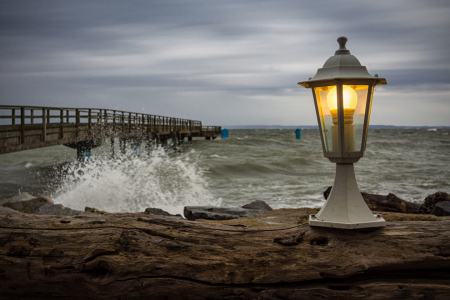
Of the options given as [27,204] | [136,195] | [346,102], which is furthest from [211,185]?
[346,102]

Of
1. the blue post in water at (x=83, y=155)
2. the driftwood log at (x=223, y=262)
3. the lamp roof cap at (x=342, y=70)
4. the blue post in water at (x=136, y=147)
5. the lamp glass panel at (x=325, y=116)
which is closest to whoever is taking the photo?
the driftwood log at (x=223, y=262)

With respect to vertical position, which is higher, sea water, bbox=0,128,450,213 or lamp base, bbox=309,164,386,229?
lamp base, bbox=309,164,386,229

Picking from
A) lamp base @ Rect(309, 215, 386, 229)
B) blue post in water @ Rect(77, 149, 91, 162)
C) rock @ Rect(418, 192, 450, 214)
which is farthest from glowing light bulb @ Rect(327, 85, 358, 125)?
blue post in water @ Rect(77, 149, 91, 162)

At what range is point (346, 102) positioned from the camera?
230cm

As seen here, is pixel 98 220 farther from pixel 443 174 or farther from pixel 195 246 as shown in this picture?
pixel 443 174

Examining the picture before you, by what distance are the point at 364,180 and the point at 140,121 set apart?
17.6 meters

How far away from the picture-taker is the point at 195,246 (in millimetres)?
2312

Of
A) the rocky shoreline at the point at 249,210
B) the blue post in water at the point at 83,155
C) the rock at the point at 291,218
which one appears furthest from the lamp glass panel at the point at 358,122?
the blue post in water at the point at 83,155

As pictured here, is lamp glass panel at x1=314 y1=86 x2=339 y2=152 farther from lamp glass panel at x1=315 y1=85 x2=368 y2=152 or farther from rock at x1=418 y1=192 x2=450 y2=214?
rock at x1=418 y1=192 x2=450 y2=214

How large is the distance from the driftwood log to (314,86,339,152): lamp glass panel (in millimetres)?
588

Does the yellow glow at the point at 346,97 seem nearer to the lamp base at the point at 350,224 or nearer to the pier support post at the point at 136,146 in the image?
the lamp base at the point at 350,224

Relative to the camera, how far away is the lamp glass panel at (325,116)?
7.75ft

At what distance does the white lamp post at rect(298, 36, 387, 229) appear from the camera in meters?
2.26

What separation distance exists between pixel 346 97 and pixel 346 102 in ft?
0.11
